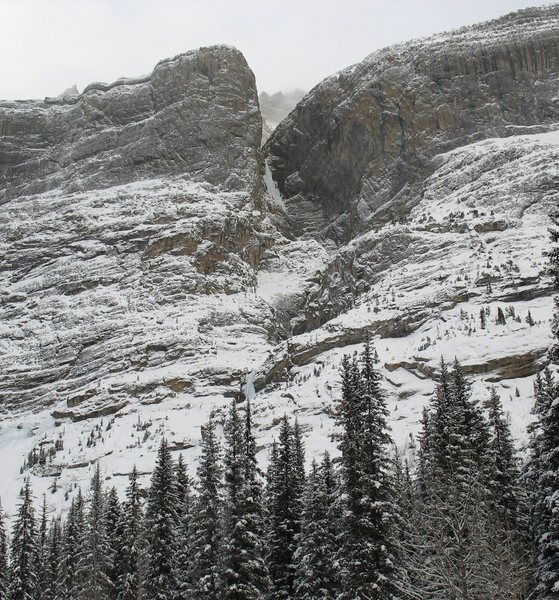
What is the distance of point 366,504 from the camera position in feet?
117

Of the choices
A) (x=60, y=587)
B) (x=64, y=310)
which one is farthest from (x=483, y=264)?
(x=60, y=587)

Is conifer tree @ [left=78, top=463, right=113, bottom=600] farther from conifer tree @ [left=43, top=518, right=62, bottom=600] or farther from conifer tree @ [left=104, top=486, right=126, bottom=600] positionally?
conifer tree @ [left=43, top=518, right=62, bottom=600]

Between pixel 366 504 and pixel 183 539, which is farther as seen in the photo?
pixel 183 539

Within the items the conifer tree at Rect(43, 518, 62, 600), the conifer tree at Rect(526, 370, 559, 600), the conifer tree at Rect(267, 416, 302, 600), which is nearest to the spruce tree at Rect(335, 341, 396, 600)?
the conifer tree at Rect(526, 370, 559, 600)

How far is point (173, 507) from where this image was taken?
49.7 metres

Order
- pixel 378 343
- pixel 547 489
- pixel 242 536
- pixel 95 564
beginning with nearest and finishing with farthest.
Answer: pixel 547 489 < pixel 242 536 < pixel 95 564 < pixel 378 343

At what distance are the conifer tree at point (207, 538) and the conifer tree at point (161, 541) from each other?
9.09 ft

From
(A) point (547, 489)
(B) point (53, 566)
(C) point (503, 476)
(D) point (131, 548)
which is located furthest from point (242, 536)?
(B) point (53, 566)

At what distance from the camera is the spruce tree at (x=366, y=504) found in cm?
3538

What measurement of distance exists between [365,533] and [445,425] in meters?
9.78

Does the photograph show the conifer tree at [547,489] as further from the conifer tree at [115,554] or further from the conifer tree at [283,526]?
the conifer tree at [115,554]

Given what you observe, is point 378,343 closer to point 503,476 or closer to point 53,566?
point 53,566

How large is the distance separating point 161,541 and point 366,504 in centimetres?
1702

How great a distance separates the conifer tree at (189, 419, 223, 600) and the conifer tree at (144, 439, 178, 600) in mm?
2772
